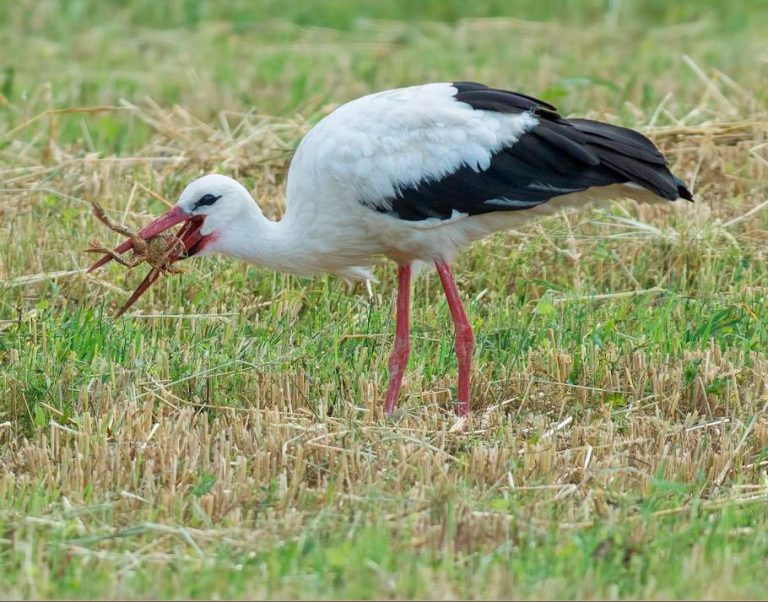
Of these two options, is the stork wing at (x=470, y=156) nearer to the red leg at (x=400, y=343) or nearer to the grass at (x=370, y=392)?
the red leg at (x=400, y=343)

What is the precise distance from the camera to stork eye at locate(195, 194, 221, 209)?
5863mm

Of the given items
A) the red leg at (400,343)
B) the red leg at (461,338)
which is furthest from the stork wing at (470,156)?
the red leg at (400,343)

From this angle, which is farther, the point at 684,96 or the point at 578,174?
the point at 684,96

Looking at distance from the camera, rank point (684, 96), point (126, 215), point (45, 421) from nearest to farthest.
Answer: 1. point (45, 421)
2. point (126, 215)
3. point (684, 96)

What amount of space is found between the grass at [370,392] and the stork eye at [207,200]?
63 cm

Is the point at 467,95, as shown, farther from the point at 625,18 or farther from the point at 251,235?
the point at 625,18

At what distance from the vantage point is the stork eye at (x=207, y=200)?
5863mm

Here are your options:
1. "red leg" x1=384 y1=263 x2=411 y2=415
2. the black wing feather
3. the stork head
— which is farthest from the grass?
the black wing feather

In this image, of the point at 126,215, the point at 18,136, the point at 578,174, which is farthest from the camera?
the point at 18,136

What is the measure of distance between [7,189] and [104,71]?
132 inches

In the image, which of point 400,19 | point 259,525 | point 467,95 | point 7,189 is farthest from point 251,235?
point 400,19

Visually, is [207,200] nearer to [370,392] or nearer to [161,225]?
[161,225]

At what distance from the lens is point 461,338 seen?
598 centimetres

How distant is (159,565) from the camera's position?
4176 mm
